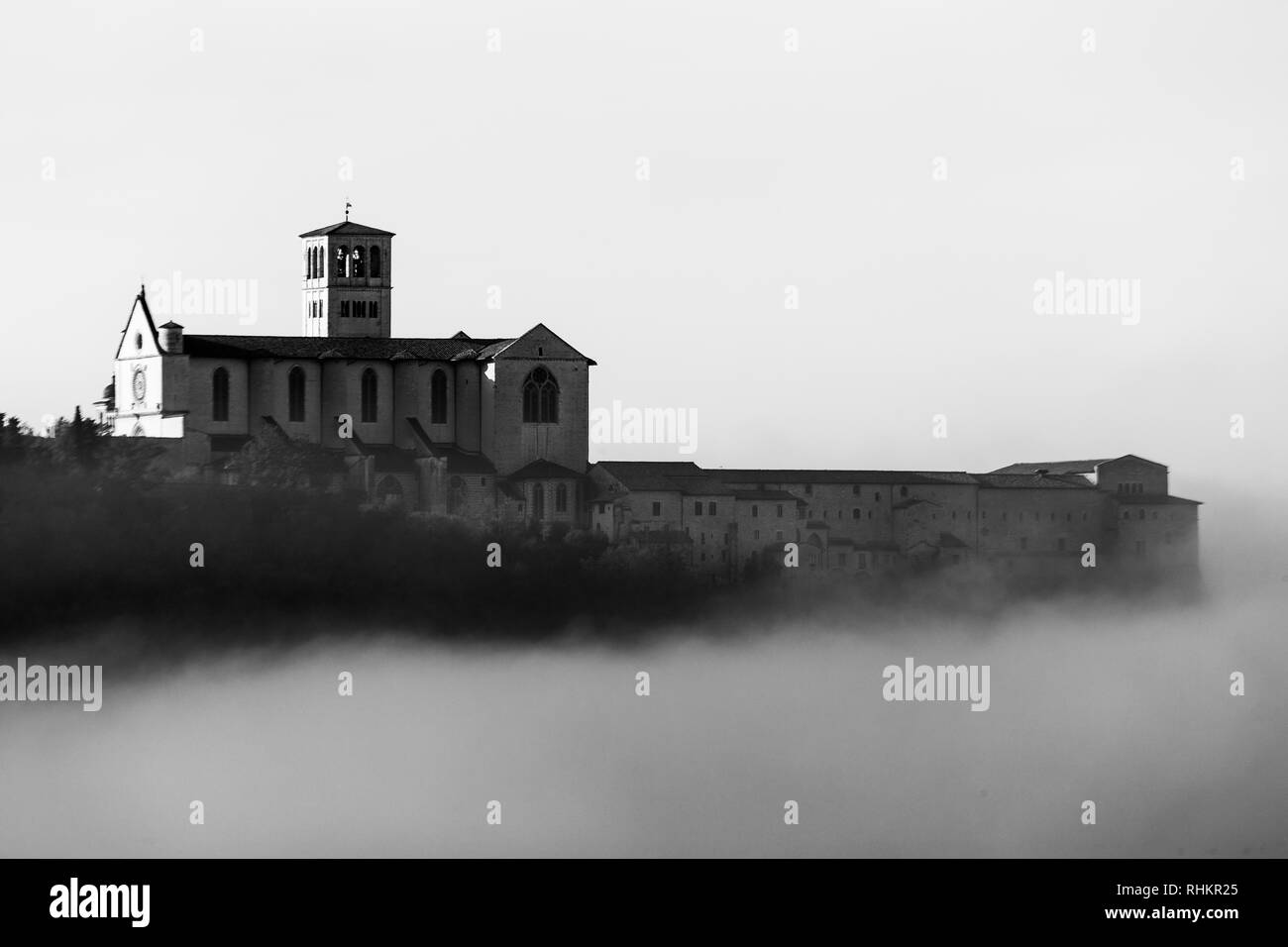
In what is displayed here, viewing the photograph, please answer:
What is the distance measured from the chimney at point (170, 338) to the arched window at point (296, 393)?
11.4 ft

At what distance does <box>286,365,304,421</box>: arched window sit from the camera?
7819cm

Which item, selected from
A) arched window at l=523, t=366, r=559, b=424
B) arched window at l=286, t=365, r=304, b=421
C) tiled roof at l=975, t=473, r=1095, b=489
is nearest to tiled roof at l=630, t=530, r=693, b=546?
arched window at l=523, t=366, r=559, b=424

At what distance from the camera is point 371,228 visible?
8375cm

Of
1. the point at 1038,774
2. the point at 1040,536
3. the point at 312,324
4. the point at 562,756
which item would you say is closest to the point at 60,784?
the point at 562,756

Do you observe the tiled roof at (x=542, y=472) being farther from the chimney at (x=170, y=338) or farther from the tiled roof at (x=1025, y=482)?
the tiled roof at (x=1025, y=482)

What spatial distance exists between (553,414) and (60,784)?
17.2m

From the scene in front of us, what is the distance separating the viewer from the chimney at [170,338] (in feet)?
249

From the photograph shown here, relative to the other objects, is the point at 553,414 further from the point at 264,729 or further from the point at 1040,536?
the point at 1040,536

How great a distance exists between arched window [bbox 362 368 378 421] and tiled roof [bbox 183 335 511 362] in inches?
23.7

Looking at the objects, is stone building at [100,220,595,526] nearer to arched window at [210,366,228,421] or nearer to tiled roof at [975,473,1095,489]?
arched window at [210,366,228,421]

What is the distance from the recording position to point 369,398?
7925cm
